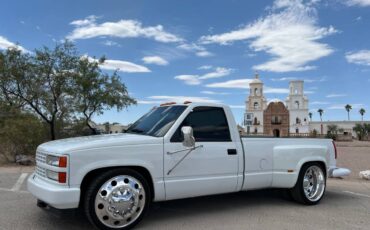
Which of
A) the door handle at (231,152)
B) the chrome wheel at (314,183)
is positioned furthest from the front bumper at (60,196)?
the chrome wheel at (314,183)

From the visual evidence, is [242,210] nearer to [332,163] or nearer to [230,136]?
[230,136]

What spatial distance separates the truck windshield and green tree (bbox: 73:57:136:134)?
49.0 feet

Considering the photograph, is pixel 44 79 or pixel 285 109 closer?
pixel 44 79

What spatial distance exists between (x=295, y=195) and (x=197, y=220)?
2.21m

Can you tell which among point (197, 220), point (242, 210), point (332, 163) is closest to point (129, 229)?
point (197, 220)

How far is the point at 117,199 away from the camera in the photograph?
5.15 meters

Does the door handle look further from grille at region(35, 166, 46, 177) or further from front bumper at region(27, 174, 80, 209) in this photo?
grille at region(35, 166, 46, 177)

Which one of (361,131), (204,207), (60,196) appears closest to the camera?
(60,196)

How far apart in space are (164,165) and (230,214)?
5.13 feet

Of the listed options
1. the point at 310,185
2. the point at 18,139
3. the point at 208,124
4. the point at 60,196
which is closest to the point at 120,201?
the point at 60,196

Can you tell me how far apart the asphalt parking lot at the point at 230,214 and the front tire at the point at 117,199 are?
0.36 metres

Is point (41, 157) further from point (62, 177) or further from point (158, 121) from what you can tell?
point (158, 121)

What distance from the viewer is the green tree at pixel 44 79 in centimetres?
2100

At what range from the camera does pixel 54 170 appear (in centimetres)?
504
